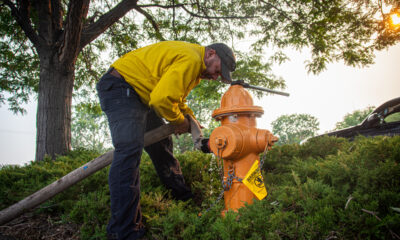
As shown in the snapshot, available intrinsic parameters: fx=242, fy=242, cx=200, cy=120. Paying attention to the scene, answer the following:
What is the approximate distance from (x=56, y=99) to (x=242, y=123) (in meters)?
4.61

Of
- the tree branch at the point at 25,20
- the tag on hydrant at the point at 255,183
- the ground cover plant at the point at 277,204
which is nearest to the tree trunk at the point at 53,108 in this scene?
the tree branch at the point at 25,20

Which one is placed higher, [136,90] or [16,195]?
[136,90]

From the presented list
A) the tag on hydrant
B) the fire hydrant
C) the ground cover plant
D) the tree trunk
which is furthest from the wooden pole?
the tree trunk

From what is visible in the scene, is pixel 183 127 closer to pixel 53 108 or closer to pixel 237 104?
pixel 237 104

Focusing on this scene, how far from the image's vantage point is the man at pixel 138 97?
2.07 metres

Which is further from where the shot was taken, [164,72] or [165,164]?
[165,164]

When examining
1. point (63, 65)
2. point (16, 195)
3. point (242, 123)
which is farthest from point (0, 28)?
point (242, 123)

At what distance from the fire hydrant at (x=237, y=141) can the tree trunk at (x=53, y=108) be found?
4.17m

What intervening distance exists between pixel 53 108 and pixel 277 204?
16.8 ft

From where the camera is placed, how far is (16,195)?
3.11 metres

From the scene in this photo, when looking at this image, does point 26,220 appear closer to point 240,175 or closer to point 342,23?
point 240,175

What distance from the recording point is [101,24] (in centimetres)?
577

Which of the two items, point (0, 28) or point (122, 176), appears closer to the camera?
point (122, 176)

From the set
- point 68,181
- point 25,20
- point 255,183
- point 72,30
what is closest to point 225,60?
point 255,183
